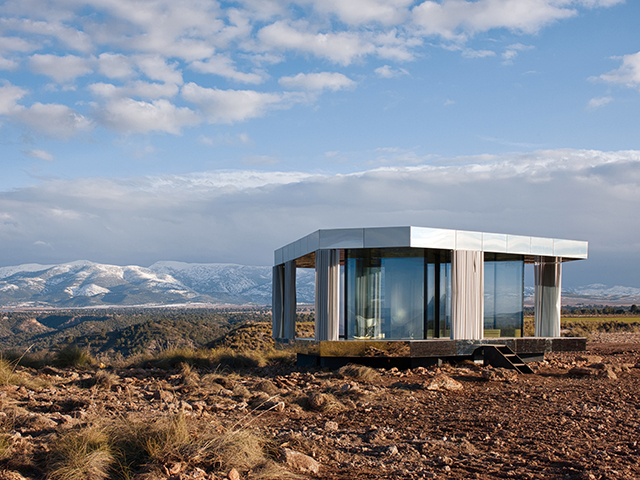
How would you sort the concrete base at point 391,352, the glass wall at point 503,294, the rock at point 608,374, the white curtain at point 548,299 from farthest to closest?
1. the white curtain at point 548,299
2. the glass wall at point 503,294
3. the concrete base at point 391,352
4. the rock at point 608,374

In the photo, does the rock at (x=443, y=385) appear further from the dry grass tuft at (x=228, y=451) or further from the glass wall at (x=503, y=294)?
the glass wall at (x=503, y=294)

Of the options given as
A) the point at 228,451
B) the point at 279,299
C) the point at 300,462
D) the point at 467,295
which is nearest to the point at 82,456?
the point at 228,451

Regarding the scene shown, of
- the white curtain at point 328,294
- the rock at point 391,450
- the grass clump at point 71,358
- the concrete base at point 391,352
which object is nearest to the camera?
the rock at point 391,450

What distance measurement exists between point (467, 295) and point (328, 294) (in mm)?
3333

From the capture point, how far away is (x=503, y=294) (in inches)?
602

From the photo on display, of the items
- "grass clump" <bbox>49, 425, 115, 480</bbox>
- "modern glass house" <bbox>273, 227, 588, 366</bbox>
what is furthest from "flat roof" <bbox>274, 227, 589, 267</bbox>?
"grass clump" <bbox>49, 425, 115, 480</bbox>

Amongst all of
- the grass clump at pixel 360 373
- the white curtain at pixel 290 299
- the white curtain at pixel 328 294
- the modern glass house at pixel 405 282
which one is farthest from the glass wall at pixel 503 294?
the white curtain at pixel 290 299

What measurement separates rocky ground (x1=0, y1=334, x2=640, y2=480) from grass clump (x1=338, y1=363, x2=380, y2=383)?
0.04m

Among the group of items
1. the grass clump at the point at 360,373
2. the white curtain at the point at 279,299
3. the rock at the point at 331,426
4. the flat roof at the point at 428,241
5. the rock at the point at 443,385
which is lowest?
the grass clump at the point at 360,373

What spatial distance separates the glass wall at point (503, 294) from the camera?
15.0 m

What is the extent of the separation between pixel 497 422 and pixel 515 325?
28.4 feet

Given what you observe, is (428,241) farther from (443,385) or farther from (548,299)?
(548,299)

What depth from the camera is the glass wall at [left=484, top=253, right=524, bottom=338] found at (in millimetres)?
14984

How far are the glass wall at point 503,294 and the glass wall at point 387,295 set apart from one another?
86.4 inches
